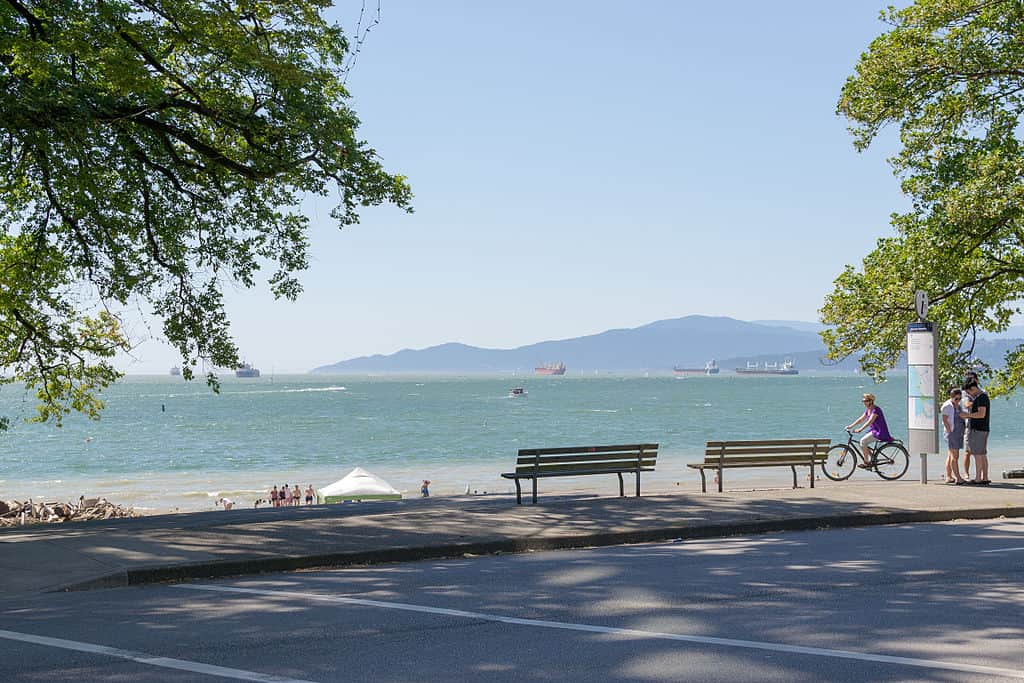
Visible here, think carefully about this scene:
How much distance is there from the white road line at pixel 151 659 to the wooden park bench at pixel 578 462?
954cm

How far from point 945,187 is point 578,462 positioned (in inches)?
429

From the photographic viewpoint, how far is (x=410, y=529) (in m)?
13.7

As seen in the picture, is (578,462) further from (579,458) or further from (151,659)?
(151,659)

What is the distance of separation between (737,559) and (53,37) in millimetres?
11465

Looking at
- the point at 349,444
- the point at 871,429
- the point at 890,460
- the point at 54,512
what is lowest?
the point at 349,444

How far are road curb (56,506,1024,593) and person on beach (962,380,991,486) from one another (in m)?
3.60

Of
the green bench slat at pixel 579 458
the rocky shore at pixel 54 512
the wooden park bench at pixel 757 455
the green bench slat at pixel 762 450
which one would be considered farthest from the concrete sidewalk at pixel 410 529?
the rocky shore at pixel 54 512

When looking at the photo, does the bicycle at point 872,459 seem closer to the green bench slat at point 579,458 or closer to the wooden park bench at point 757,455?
the wooden park bench at point 757,455

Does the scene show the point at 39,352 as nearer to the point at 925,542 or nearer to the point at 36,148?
the point at 36,148

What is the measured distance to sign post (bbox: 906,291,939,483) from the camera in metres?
19.0

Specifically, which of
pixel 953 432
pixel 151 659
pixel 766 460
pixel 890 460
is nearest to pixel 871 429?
pixel 890 460

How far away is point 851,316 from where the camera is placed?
78.6 ft

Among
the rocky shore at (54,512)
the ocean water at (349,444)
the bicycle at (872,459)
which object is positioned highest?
the bicycle at (872,459)

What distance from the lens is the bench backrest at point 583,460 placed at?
17.2 m
